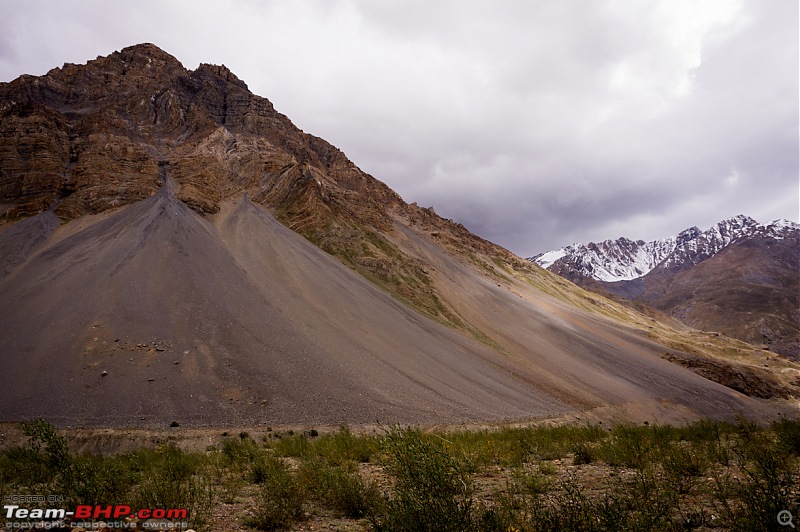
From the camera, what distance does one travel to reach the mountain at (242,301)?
74.0 ft

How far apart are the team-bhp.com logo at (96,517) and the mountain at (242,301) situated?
15.3 meters

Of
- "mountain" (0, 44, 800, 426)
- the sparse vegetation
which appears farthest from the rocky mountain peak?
the sparse vegetation

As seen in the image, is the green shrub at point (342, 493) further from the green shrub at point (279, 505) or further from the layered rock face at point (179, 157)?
the layered rock face at point (179, 157)

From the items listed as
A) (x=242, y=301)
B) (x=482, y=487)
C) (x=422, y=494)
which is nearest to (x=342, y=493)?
(x=422, y=494)

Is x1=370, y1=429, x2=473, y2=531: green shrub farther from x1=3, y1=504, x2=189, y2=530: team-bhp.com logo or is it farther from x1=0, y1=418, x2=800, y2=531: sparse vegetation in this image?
x1=3, y1=504, x2=189, y2=530: team-bhp.com logo

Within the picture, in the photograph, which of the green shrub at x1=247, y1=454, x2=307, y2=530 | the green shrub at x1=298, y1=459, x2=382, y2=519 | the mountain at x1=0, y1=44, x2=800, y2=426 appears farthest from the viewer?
the mountain at x1=0, y1=44, x2=800, y2=426

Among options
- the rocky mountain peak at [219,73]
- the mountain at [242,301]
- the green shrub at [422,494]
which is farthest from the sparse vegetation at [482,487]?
the rocky mountain peak at [219,73]

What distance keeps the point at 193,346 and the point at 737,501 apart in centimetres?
2889

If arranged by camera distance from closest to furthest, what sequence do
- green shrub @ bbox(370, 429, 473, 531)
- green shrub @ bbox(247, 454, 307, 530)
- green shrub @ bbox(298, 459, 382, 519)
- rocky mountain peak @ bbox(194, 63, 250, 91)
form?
green shrub @ bbox(370, 429, 473, 531), green shrub @ bbox(247, 454, 307, 530), green shrub @ bbox(298, 459, 382, 519), rocky mountain peak @ bbox(194, 63, 250, 91)

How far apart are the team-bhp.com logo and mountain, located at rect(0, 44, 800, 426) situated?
602 inches

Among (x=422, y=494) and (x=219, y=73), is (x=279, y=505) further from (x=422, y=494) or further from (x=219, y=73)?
(x=219, y=73)

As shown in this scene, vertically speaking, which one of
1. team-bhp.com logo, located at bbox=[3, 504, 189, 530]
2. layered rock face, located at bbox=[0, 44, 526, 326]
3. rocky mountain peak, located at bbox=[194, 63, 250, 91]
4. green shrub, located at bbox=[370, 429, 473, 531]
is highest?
rocky mountain peak, located at bbox=[194, 63, 250, 91]

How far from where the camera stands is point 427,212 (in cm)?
9806

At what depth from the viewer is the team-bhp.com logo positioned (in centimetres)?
438
